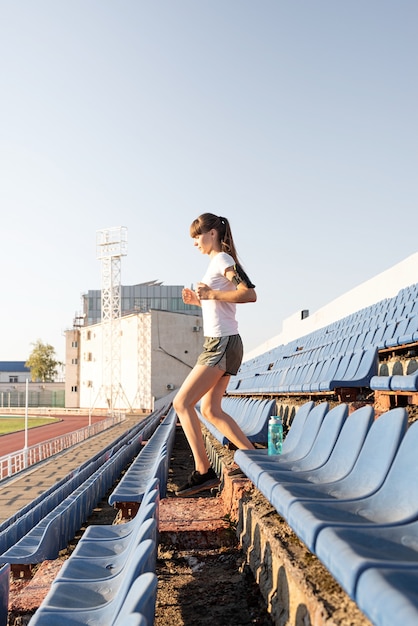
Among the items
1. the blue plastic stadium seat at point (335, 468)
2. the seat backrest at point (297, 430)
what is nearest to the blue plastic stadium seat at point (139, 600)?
the blue plastic stadium seat at point (335, 468)

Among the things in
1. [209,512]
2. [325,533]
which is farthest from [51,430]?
[325,533]

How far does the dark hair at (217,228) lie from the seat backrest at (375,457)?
145cm

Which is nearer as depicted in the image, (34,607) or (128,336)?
(34,607)

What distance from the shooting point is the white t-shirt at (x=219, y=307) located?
295 centimetres

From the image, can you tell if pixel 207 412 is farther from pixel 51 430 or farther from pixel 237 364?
pixel 51 430

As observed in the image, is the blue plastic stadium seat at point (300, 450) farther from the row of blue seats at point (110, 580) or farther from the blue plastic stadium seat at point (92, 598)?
the blue plastic stadium seat at point (92, 598)

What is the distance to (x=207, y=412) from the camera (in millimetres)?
2955

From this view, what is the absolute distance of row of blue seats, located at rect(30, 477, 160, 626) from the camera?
1100mm

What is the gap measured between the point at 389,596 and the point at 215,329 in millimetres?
2132

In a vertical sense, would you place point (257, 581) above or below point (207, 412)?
below

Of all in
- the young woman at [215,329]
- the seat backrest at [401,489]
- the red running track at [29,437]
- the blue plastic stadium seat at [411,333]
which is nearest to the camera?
the seat backrest at [401,489]

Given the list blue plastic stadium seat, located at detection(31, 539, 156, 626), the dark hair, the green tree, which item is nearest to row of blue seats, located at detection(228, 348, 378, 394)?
the dark hair

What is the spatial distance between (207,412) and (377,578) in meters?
2.04

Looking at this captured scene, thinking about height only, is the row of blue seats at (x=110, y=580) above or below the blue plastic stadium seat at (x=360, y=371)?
below
